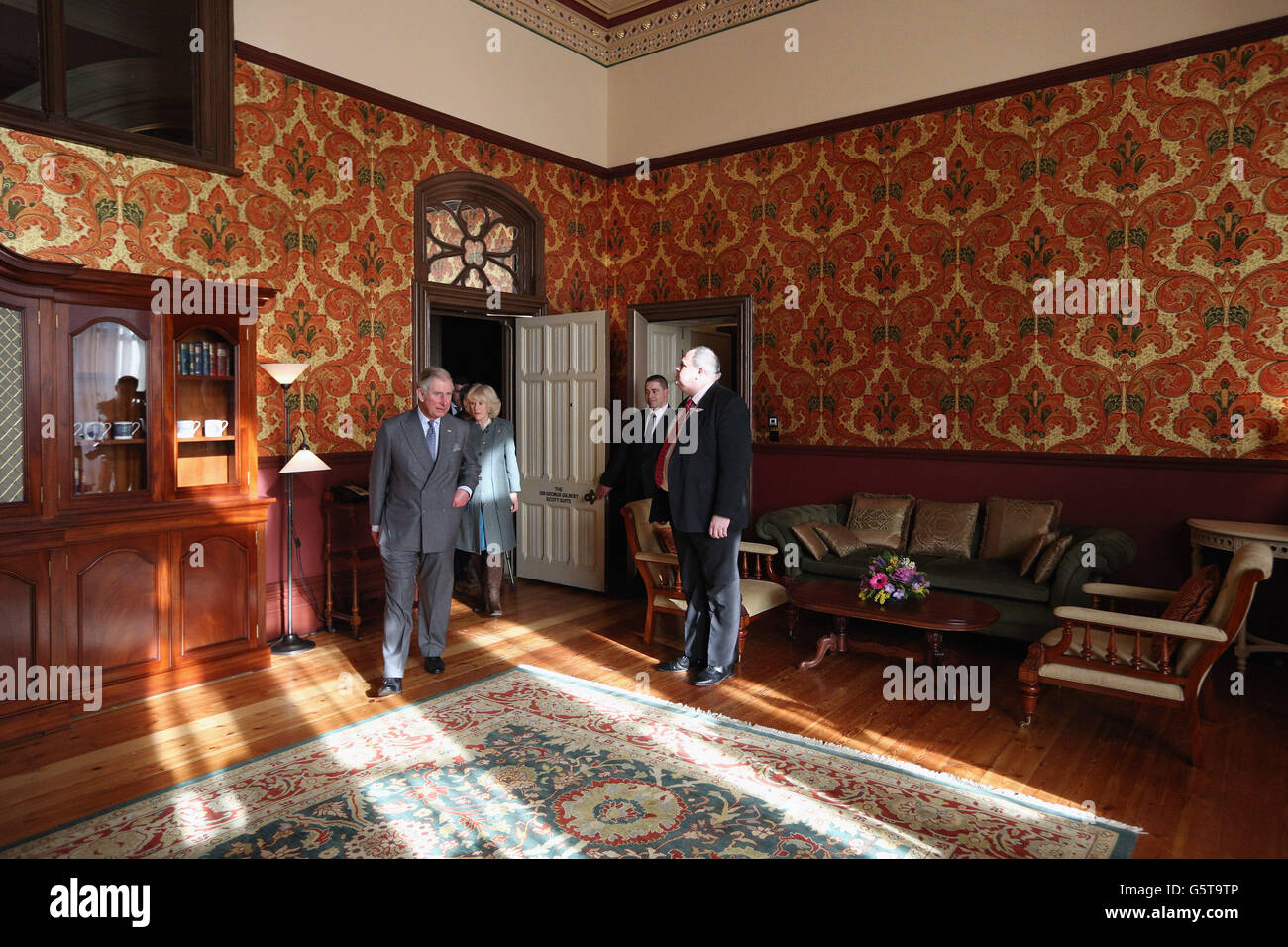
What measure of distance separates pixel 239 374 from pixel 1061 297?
17.8 ft

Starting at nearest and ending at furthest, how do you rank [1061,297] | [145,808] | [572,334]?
[145,808]
[1061,297]
[572,334]

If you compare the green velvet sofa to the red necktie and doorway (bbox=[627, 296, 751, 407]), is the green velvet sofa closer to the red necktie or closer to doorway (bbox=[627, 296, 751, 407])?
the red necktie

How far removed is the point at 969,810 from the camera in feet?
10.4

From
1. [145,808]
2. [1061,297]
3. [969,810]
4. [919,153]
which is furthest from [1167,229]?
[145,808]

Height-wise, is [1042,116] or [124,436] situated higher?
[1042,116]

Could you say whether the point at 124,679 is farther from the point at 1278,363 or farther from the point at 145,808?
the point at 1278,363

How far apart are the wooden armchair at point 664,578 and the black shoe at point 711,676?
36 cm

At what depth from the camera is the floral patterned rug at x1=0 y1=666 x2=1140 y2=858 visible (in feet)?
9.48

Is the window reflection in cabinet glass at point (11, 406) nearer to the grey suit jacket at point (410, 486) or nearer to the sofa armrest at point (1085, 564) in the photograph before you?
the grey suit jacket at point (410, 486)

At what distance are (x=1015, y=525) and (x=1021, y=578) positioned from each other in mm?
585

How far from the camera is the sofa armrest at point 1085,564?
4.82 m

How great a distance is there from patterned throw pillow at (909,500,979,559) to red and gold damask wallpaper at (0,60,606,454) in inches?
159

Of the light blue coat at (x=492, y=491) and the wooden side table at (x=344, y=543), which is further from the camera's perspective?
the light blue coat at (x=492, y=491)

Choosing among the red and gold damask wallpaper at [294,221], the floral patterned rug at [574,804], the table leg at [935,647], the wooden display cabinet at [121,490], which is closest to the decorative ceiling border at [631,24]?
the red and gold damask wallpaper at [294,221]
